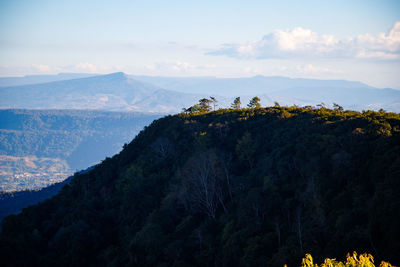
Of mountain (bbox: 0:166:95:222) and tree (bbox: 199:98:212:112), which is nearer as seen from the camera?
tree (bbox: 199:98:212:112)

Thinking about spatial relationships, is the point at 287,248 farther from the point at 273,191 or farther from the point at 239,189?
the point at 239,189

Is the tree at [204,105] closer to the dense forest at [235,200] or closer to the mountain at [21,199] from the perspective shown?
the dense forest at [235,200]

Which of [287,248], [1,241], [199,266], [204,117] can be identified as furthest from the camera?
[204,117]

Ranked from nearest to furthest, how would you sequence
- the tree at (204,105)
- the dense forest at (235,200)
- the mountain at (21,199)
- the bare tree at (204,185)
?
the dense forest at (235,200)
the bare tree at (204,185)
the tree at (204,105)
the mountain at (21,199)

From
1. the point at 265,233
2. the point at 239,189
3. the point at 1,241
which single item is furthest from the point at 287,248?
the point at 1,241

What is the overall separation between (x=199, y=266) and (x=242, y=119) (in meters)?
28.0

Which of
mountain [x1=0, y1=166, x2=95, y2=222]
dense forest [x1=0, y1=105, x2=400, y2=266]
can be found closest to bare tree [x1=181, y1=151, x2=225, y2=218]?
dense forest [x1=0, y1=105, x2=400, y2=266]

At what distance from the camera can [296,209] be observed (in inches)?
1153

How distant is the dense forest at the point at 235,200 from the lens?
24516mm

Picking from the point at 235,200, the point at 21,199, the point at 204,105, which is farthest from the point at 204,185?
the point at 21,199

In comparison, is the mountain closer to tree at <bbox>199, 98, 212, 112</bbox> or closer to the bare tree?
tree at <bbox>199, 98, 212, 112</bbox>

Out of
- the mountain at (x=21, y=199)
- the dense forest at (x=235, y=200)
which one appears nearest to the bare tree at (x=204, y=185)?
Result: the dense forest at (x=235, y=200)

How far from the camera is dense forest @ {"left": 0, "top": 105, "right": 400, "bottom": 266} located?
2452cm

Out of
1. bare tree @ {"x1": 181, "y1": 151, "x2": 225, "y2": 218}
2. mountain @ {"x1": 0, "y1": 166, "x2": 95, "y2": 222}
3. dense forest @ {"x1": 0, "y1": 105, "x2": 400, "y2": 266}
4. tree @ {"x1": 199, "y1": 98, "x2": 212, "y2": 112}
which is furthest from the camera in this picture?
mountain @ {"x1": 0, "y1": 166, "x2": 95, "y2": 222}
